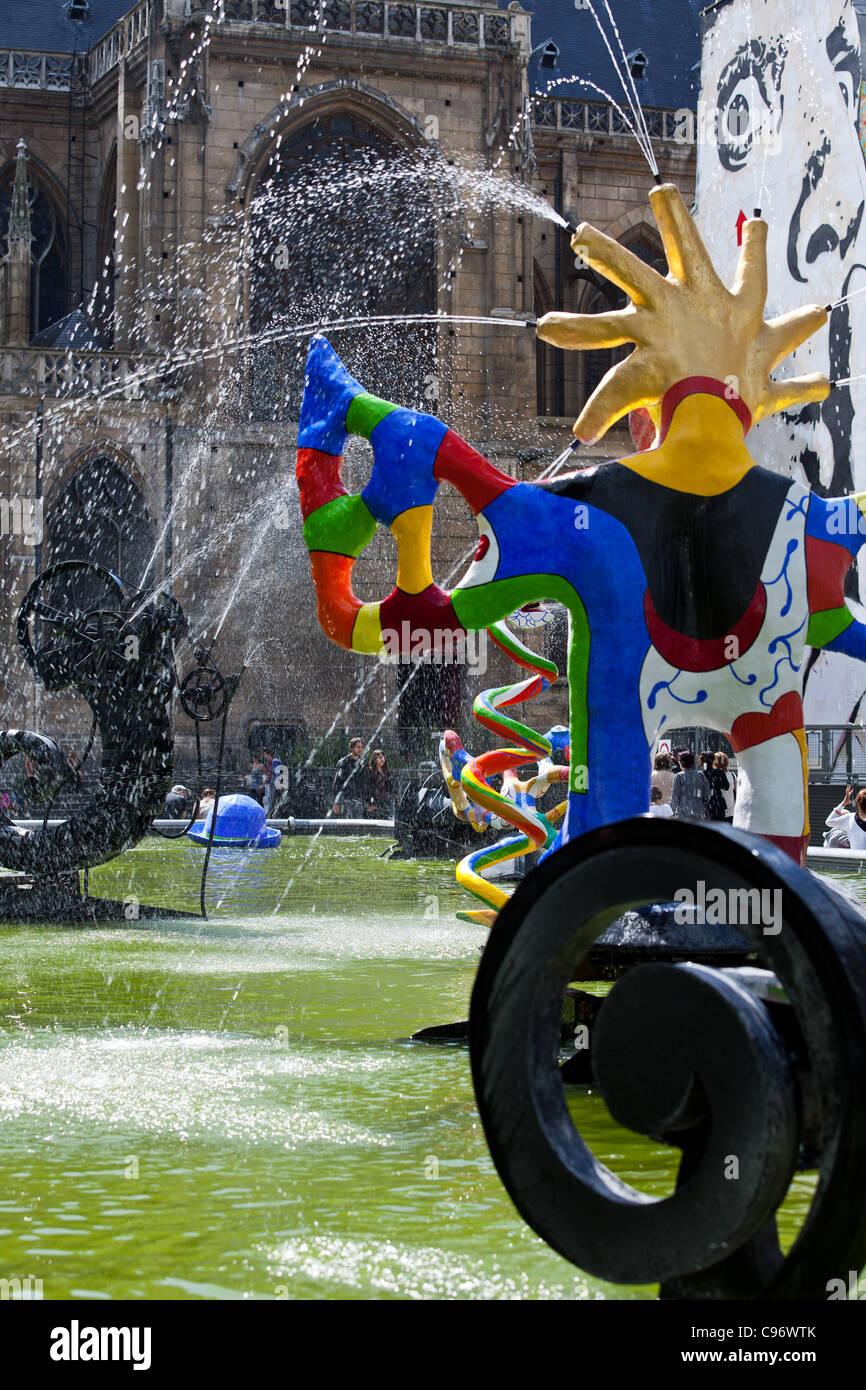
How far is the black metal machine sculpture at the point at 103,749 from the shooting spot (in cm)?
1177

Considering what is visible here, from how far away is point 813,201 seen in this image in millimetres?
19938

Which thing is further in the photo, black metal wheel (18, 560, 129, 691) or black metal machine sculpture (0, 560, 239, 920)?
black metal wheel (18, 560, 129, 691)

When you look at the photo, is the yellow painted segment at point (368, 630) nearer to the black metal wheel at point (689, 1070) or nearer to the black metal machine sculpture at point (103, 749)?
the black metal wheel at point (689, 1070)

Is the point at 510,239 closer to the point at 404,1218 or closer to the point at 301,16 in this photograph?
the point at 301,16

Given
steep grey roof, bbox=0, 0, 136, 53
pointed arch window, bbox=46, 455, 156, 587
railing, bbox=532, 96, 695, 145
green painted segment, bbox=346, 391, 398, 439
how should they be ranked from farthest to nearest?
1. railing, bbox=532, 96, 695, 145
2. steep grey roof, bbox=0, 0, 136, 53
3. pointed arch window, bbox=46, 455, 156, 587
4. green painted segment, bbox=346, 391, 398, 439

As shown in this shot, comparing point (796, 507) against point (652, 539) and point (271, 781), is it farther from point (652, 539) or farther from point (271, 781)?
point (271, 781)

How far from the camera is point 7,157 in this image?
134 ft

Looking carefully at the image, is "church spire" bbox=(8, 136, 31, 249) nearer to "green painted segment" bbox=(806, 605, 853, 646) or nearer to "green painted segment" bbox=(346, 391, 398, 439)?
"green painted segment" bbox=(346, 391, 398, 439)

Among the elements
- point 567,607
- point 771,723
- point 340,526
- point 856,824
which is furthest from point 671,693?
point 856,824

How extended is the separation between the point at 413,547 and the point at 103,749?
5.84 meters

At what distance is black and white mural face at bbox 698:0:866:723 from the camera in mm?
19078

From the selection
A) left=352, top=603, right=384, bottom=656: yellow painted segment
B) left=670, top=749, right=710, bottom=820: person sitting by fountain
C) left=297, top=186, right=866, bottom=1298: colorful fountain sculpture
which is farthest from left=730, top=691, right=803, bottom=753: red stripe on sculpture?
left=670, top=749, right=710, bottom=820: person sitting by fountain

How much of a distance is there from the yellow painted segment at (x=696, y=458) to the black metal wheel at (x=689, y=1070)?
3361 millimetres

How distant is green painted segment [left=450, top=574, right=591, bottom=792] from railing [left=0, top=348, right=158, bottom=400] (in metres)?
29.6
